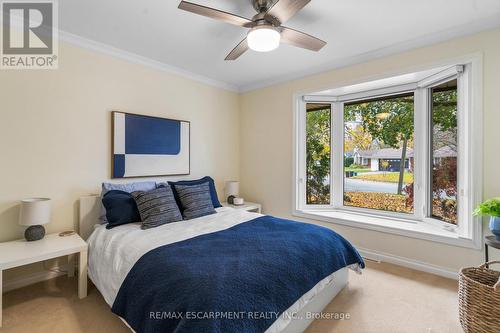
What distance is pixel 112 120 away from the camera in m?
2.81

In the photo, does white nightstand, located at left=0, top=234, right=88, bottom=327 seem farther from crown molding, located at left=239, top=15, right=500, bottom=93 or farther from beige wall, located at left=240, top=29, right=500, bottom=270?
crown molding, located at left=239, top=15, right=500, bottom=93

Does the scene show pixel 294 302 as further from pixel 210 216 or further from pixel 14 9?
pixel 14 9

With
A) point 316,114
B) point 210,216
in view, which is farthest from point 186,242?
point 316,114

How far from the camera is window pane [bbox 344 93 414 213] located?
10.6 feet

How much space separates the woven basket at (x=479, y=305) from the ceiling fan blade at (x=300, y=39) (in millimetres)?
2123

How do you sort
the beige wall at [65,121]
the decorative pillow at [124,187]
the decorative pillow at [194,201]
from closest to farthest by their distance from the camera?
the beige wall at [65,121] < the decorative pillow at [124,187] < the decorative pillow at [194,201]

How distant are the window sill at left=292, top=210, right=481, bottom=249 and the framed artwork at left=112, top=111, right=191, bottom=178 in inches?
73.3

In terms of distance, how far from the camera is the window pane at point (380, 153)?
3.22 metres

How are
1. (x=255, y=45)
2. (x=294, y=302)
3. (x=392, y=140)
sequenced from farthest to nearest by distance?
(x=392, y=140), (x=255, y=45), (x=294, y=302)

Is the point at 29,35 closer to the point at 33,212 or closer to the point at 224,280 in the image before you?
the point at 33,212

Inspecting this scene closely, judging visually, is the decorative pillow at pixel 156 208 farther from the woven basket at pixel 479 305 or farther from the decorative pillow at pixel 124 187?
the woven basket at pixel 479 305

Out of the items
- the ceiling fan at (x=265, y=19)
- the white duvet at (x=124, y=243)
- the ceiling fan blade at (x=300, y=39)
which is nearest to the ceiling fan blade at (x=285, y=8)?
the ceiling fan at (x=265, y=19)

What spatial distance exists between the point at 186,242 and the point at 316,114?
110 inches

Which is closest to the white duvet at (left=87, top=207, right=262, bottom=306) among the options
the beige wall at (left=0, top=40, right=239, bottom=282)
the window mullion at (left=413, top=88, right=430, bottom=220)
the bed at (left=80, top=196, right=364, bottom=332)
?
the bed at (left=80, top=196, right=364, bottom=332)
